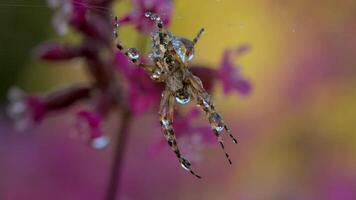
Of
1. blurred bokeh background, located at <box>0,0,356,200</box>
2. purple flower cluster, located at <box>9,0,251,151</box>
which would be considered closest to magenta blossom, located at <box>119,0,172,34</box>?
purple flower cluster, located at <box>9,0,251,151</box>

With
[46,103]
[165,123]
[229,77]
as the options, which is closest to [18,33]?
[46,103]

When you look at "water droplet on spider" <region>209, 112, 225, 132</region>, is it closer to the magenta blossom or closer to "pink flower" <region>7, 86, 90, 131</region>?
the magenta blossom

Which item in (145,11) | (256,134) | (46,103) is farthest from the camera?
(256,134)

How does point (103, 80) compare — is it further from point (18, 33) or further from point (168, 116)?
point (18, 33)

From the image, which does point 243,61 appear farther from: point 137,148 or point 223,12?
point 223,12

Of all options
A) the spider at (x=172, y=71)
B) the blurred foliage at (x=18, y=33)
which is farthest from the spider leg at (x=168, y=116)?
the blurred foliage at (x=18, y=33)

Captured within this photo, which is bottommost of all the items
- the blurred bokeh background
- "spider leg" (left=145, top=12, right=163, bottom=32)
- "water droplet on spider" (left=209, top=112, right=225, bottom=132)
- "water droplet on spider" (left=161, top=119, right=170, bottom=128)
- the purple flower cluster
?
the blurred bokeh background

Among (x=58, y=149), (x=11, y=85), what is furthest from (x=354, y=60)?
(x=11, y=85)
